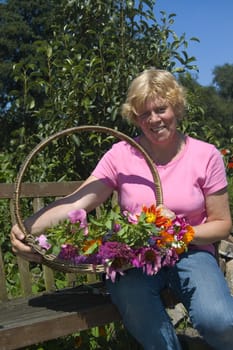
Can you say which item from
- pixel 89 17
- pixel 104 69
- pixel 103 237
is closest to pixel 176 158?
pixel 103 237

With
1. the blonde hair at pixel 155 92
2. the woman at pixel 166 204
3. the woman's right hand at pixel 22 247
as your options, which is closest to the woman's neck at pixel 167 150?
the woman at pixel 166 204

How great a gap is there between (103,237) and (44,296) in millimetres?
784

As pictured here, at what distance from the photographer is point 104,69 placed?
3.99 metres

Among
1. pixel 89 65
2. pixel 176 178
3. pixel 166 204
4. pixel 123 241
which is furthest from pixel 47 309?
pixel 89 65

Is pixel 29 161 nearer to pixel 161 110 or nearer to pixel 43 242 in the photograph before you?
pixel 43 242

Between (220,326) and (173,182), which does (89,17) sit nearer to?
(173,182)

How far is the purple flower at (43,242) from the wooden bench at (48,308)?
1.02 feet

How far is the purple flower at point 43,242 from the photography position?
245 cm

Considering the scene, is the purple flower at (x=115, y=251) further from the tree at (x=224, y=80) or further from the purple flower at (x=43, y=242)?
the tree at (x=224, y=80)

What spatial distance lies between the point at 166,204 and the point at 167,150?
31 centimetres

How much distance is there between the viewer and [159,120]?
276 centimetres

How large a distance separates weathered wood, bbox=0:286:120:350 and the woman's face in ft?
2.67

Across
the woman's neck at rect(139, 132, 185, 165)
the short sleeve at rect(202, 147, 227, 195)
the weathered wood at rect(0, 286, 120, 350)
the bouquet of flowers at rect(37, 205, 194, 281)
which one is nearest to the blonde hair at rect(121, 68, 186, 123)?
the woman's neck at rect(139, 132, 185, 165)

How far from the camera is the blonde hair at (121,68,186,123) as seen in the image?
2.78m
